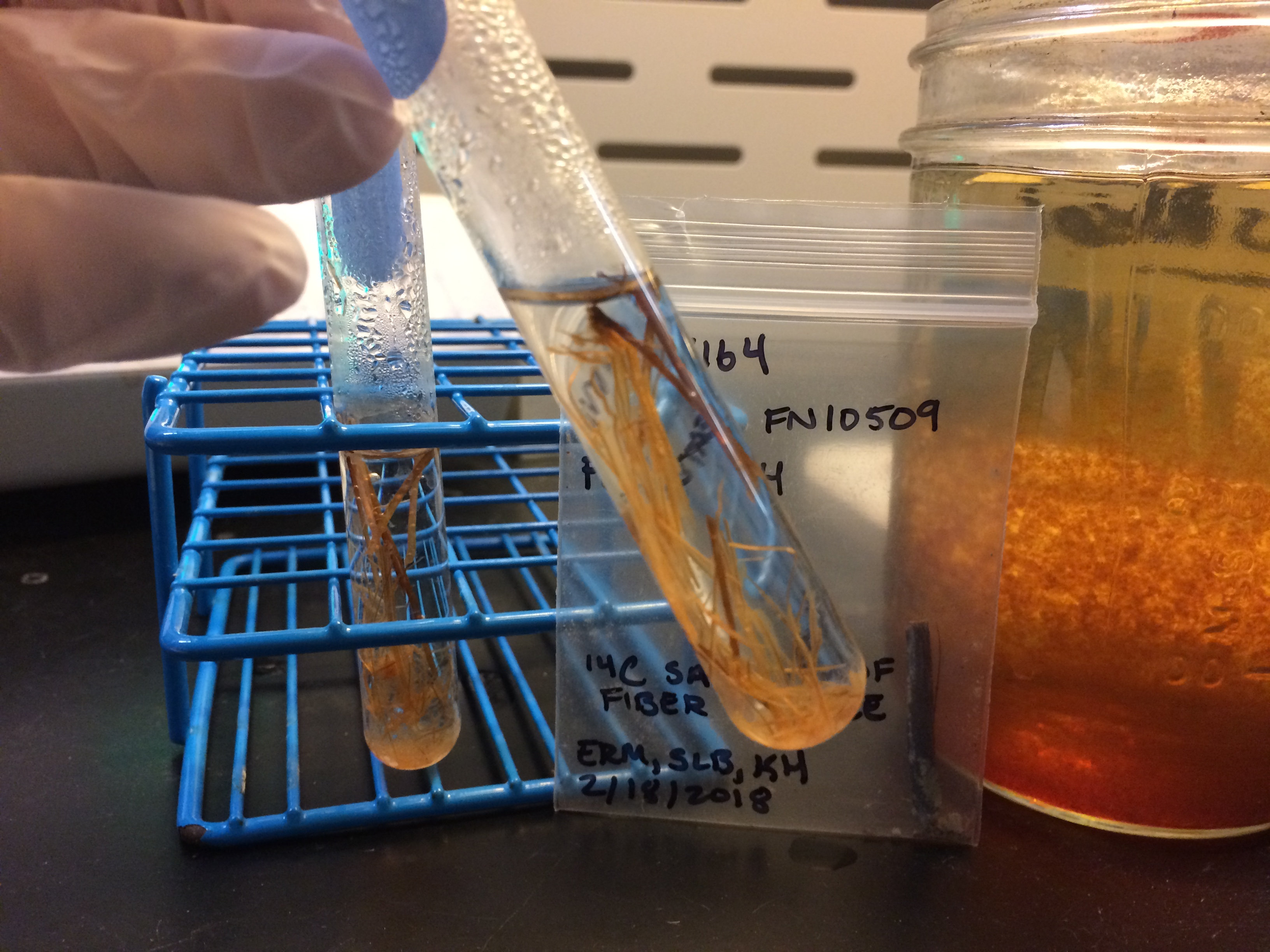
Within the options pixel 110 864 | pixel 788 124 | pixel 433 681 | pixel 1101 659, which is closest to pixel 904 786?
pixel 1101 659

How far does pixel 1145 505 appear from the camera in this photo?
345 mm

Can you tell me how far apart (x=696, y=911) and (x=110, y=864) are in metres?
0.24

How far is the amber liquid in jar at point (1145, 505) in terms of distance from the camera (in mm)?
332

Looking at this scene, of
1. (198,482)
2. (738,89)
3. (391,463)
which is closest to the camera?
(391,463)

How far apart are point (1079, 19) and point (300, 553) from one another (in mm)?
575

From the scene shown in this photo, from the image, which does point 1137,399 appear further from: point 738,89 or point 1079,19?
point 738,89

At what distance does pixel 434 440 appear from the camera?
35 cm

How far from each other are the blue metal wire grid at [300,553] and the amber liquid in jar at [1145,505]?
213 millimetres

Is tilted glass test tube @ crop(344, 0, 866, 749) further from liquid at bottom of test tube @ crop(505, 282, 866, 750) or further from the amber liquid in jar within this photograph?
the amber liquid in jar

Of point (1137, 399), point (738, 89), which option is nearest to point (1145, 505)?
point (1137, 399)

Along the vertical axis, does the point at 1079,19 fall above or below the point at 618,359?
above

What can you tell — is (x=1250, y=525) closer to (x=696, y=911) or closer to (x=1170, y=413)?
(x=1170, y=413)

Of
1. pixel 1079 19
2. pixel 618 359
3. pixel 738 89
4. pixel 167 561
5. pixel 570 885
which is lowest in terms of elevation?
pixel 570 885

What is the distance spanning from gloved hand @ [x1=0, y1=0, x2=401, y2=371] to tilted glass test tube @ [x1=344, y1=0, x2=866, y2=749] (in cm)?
4
